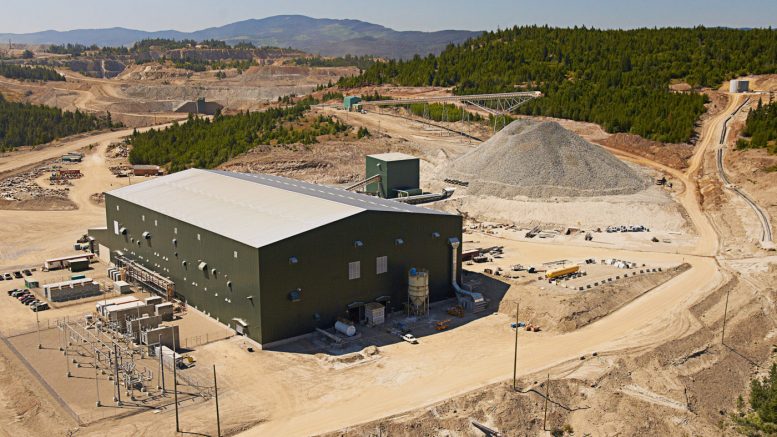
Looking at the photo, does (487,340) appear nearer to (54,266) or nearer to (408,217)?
(408,217)

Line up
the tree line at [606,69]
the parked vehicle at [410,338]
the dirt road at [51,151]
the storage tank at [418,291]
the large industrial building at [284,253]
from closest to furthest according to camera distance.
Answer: the large industrial building at [284,253]
the parked vehicle at [410,338]
the storage tank at [418,291]
the tree line at [606,69]
the dirt road at [51,151]

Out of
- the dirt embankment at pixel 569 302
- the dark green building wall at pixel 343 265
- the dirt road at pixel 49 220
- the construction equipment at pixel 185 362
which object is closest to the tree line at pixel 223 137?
the dirt road at pixel 49 220

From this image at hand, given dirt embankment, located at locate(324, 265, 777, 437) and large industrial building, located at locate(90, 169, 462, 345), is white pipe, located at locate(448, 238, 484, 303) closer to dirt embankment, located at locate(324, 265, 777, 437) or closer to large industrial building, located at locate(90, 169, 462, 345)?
large industrial building, located at locate(90, 169, 462, 345)

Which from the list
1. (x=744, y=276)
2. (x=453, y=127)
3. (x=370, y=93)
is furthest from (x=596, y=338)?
(x=370, y=93)

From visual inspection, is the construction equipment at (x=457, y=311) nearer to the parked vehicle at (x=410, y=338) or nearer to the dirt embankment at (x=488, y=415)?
the parked vehicle at (x=410, y=338)

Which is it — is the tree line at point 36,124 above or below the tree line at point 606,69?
below

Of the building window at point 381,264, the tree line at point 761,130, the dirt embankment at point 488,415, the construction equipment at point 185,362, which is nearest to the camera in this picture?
the dirt embankment at point 488,415
